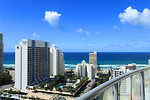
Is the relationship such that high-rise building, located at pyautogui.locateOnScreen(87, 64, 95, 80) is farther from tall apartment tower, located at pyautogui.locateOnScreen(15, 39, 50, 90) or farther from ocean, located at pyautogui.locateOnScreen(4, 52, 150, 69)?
tall apartment tower, located at pyautogui.locateOnScreen(15, 39, 50, 90)

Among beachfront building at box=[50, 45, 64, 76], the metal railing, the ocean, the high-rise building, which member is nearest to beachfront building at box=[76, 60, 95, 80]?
the high-rise building

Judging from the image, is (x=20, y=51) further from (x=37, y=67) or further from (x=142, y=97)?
(x=142, y=97)

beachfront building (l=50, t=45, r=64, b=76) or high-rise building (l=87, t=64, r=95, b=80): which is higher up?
beachfront building (l=50, t=45, r=64, b=76)

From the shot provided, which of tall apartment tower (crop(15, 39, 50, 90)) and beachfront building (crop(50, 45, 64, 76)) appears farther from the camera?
beachfront building (crop(50, 45, 64, 76))

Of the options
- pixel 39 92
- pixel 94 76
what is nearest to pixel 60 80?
pixel 39 92

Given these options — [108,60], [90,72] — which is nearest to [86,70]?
[90,72]

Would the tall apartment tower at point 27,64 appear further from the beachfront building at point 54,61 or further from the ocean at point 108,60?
the ocean at point 108,60

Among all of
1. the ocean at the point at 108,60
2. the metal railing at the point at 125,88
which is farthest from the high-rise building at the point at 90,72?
the metal railing at the point at 125,88
